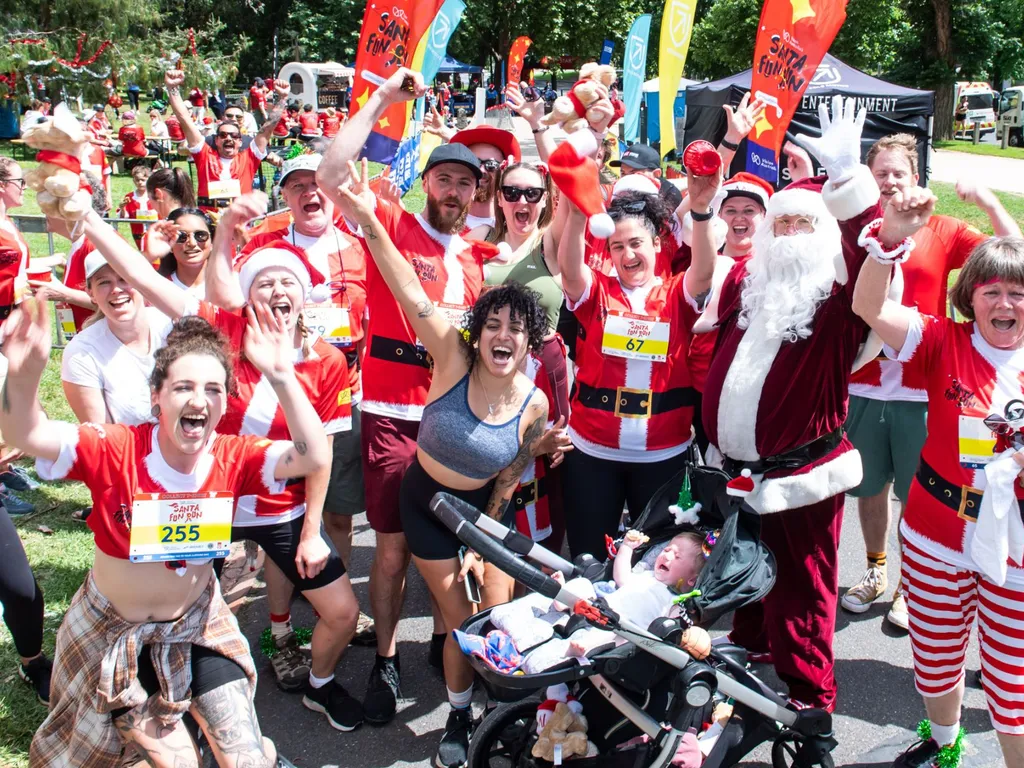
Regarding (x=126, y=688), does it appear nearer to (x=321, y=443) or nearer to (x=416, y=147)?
(x=321, y=443)

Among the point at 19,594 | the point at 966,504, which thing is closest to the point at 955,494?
the point at 966,504

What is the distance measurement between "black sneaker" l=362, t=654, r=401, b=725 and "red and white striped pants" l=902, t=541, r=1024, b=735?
6.52 feet

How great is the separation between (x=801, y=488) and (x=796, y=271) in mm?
736

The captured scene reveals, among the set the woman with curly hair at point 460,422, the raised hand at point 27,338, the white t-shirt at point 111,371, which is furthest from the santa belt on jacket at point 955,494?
the white t-shirt at point 111,371

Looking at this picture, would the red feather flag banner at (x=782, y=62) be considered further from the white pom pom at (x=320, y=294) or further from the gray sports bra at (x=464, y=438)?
the gray sports bra at (x=464, y=438)

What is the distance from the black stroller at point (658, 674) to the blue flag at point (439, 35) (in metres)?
5.65

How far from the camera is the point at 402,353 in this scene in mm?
3730

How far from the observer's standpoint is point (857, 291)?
277 cm

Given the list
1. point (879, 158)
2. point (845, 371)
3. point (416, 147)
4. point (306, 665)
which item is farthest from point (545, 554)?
point (416, 147)

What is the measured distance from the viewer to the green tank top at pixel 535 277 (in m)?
4.09

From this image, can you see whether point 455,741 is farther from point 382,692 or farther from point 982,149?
point 982,149

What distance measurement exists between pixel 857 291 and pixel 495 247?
1809 mm

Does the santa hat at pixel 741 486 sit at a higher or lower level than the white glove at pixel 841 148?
lower

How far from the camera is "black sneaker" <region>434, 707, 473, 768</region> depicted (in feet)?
10.5
